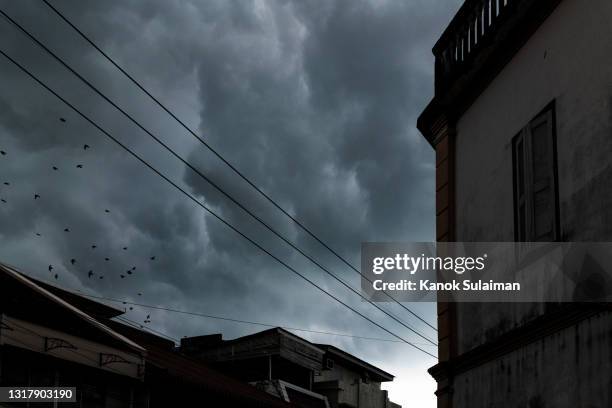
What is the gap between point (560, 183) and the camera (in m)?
9.16

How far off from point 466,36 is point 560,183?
4.00 metres

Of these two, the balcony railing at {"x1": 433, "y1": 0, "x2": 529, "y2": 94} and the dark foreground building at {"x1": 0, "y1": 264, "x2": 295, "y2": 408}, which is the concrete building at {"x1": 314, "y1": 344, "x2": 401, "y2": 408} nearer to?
the dark foreground building at {"x1": 0, "y1": 264, "x2": 295, "y2": 408}

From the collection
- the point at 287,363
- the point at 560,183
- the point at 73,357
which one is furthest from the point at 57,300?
the point at 287,363

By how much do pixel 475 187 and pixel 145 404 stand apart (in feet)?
Answer: 29.4

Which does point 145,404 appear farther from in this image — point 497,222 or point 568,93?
point 568,93

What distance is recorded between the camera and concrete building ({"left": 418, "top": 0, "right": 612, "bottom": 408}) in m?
8.43

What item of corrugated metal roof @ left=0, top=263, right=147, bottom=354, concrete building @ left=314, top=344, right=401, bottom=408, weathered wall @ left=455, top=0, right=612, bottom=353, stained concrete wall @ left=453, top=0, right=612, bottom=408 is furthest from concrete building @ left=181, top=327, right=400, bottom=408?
stained concrete wall @ left=453, top=0, right=612, bottom=408

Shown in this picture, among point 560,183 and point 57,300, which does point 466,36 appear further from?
point 57,300

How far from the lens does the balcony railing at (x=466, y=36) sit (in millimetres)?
11242

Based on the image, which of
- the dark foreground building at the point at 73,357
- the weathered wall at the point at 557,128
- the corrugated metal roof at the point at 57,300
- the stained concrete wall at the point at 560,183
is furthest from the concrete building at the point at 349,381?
the stained concrete wall at the point at 560,183

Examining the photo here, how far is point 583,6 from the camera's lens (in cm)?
929

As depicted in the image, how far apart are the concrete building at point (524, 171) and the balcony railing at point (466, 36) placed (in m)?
0.03

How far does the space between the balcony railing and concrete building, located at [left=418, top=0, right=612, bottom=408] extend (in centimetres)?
3

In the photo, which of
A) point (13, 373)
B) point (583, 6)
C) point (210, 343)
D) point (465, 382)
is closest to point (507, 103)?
point (583, 6)
